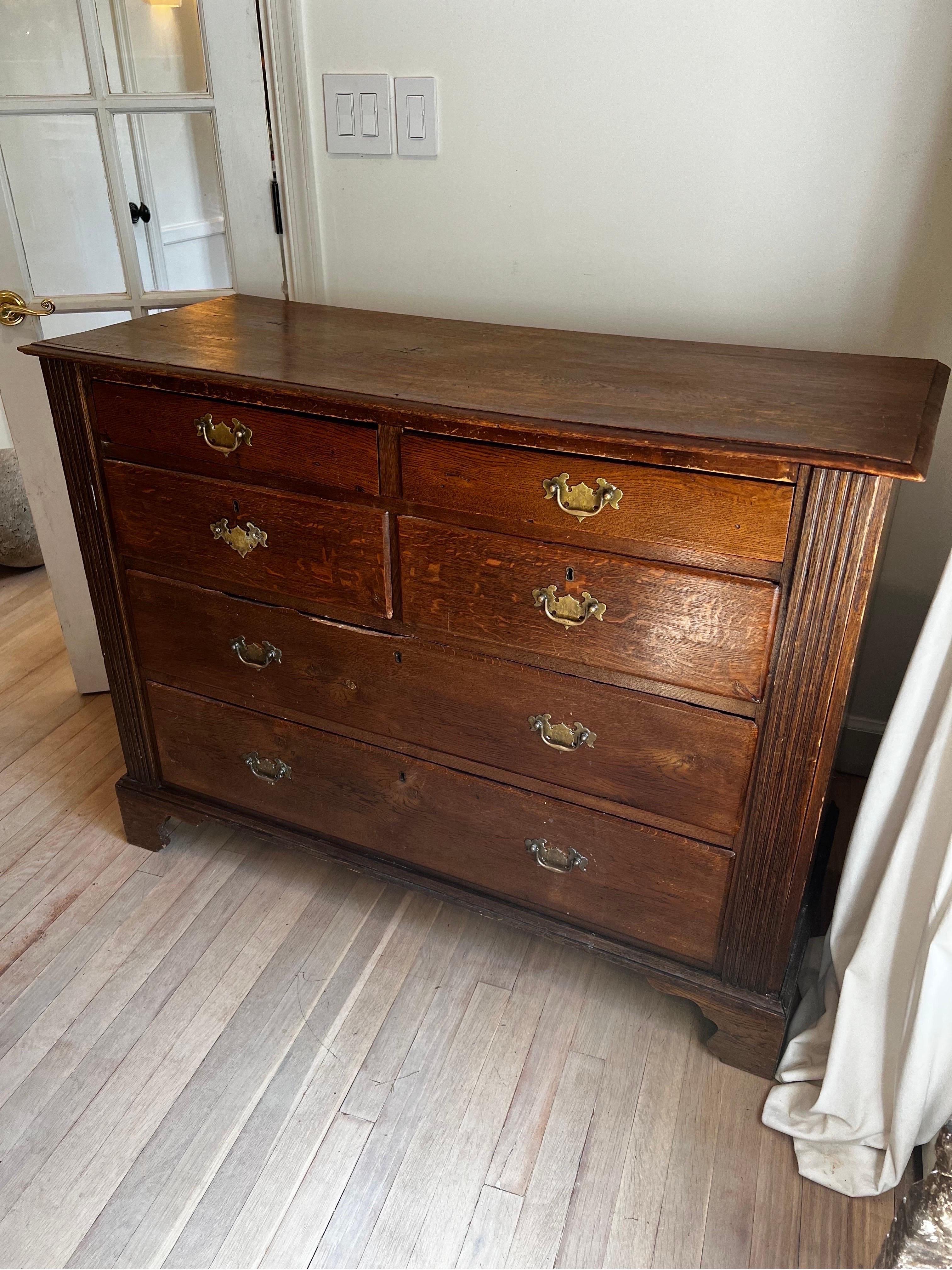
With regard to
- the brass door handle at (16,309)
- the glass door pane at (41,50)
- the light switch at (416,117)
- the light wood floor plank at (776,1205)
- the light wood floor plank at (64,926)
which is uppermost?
the glass door pane at (41,50)

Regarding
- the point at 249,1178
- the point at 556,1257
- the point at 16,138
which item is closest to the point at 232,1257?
the point at 249,1178

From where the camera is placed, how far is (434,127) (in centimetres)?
174

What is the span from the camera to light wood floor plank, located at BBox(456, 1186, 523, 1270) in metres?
1.25

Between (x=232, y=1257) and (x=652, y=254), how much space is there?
1.66 m

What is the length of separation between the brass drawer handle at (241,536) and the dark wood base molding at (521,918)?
0.56m

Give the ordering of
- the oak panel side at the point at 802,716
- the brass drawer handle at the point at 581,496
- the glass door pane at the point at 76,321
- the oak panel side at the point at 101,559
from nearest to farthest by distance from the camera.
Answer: the oak panel side at the point at 802,716
the brass drawer handle at the point at 581,496
the oak panel side at the point at 101,559
the glass door pane at the point at 76,321

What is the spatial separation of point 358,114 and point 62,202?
0.64 meters

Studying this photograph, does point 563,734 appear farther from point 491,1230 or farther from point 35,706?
point 35,706

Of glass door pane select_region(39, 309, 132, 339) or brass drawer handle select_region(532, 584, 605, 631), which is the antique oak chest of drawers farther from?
glass door pane select_region(39, 309, 132, 339)

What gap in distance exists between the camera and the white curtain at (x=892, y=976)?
123cm

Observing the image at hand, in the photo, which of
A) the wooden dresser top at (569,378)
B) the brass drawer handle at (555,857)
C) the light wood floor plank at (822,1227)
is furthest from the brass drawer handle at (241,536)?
the light wood floor plank at (822,1227)

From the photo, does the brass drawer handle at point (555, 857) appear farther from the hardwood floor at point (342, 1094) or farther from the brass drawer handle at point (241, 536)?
the brass drawer handle at point (241, 536)

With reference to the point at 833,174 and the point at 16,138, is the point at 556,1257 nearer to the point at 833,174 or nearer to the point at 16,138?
the point at 833,174

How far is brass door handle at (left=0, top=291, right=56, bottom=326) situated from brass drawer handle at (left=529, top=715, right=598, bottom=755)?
1.36m
